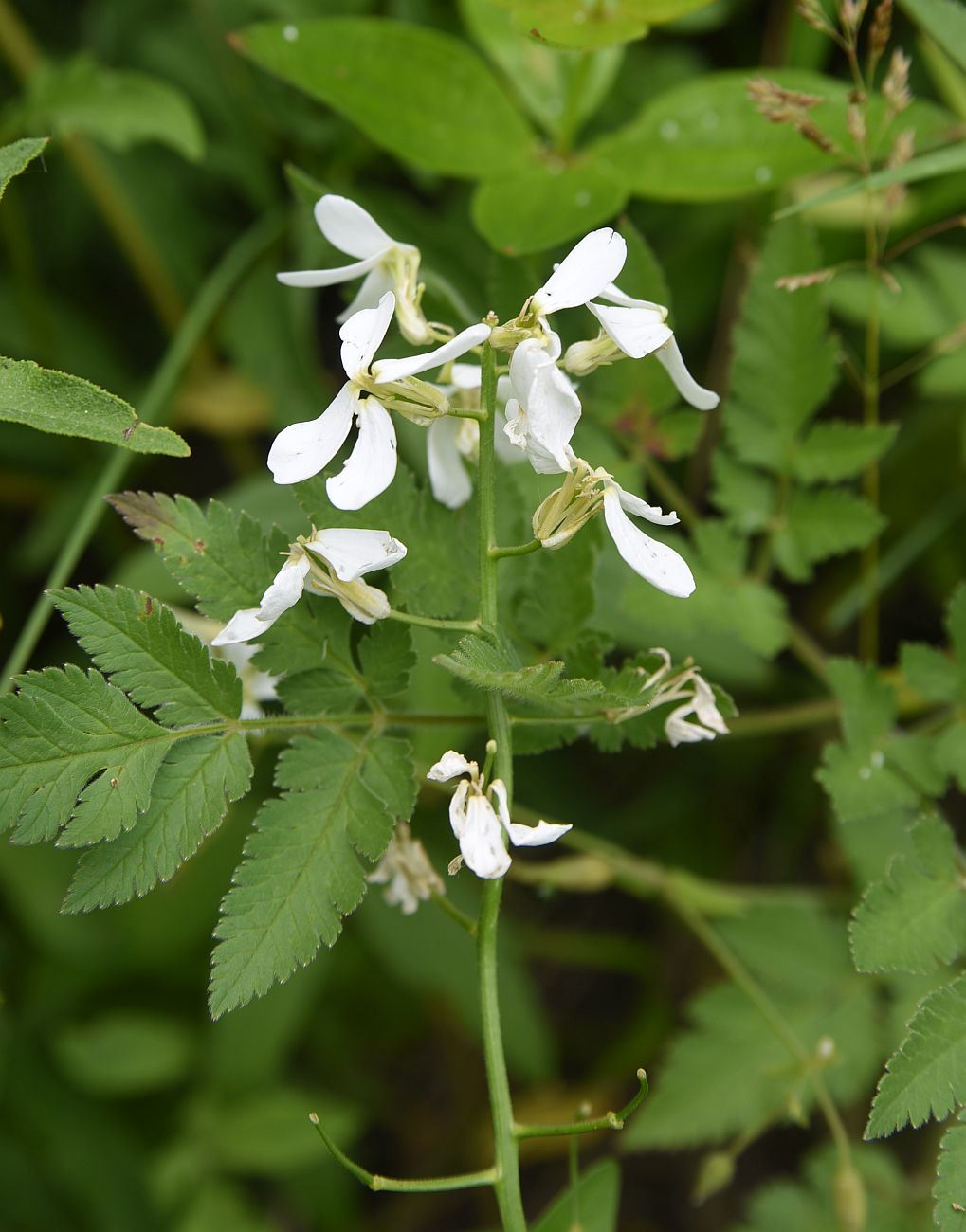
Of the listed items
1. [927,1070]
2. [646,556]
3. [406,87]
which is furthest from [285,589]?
[406,87]

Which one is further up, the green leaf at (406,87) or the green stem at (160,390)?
the green leaf at (406,87)

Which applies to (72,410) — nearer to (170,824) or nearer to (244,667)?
(170,824)

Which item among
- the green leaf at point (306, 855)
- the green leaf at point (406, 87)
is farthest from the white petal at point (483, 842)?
the green leaf at point (406, 87)

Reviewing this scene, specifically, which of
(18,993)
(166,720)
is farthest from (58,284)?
(166,720)

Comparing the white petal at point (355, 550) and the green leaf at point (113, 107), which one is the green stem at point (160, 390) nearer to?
the green leaf at point (113, 107)

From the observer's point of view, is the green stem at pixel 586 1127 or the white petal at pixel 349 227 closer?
the green stem at pixel 586 1127

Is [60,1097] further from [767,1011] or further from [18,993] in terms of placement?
[767,1011]
